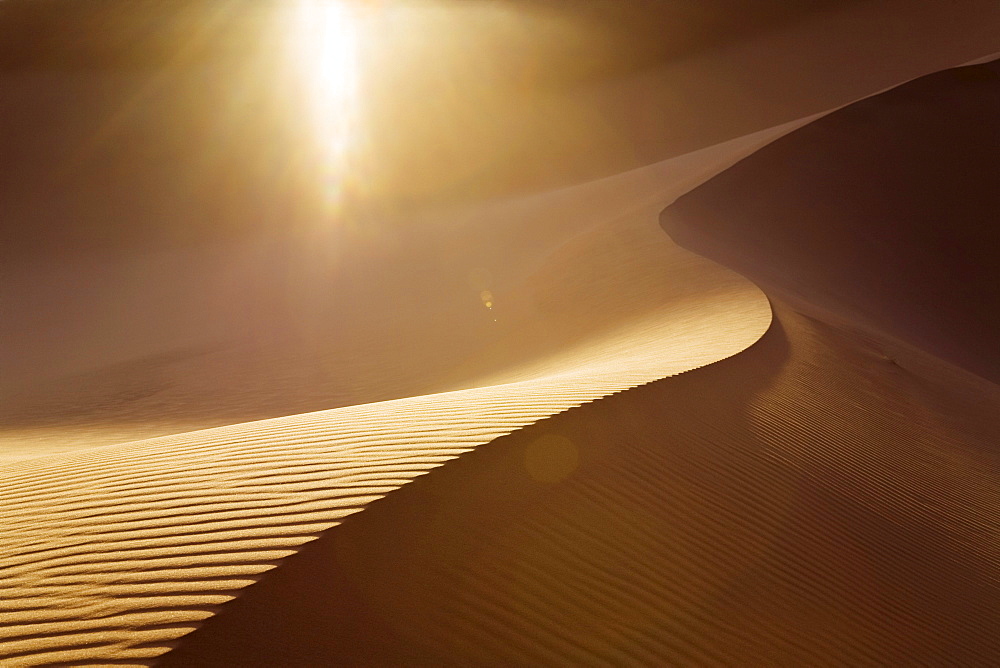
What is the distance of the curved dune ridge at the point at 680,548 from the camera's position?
2900 mm

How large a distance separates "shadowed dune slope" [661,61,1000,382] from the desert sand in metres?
0.10

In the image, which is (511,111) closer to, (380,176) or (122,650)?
(380,176)

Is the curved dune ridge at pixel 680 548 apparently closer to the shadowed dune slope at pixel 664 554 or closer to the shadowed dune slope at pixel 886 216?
the shadowed dune slope at pixel 664 554

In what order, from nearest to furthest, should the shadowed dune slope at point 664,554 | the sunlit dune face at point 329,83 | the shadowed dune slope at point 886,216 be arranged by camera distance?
the shadowed dune slope at point 664,554
the shadowed dune slope at point 886,216
the sunlit dune face at point 329,83

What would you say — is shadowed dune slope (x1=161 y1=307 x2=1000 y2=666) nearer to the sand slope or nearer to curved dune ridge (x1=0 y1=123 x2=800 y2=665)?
curved dune ridge (x1=0 y1=123 x2=800 y2=665)

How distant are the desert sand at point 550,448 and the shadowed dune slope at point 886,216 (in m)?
0.10

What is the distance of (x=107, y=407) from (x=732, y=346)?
25.9 ft

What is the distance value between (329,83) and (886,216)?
21.7 metres

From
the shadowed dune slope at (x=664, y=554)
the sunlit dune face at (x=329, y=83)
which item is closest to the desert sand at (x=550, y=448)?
the shadowed dune slope at (x=664, y=554)

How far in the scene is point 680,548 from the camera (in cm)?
387

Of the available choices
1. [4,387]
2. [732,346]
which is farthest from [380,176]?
[732,346]

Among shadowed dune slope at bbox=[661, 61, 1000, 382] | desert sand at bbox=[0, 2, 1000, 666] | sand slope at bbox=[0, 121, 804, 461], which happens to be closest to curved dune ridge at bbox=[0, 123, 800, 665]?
desert sand at bbox=[0, 2, 1000, 666]

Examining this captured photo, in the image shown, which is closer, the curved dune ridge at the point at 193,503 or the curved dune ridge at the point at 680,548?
the curved dune ridge at the point at 193,503

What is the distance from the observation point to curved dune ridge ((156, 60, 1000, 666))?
2.90m
